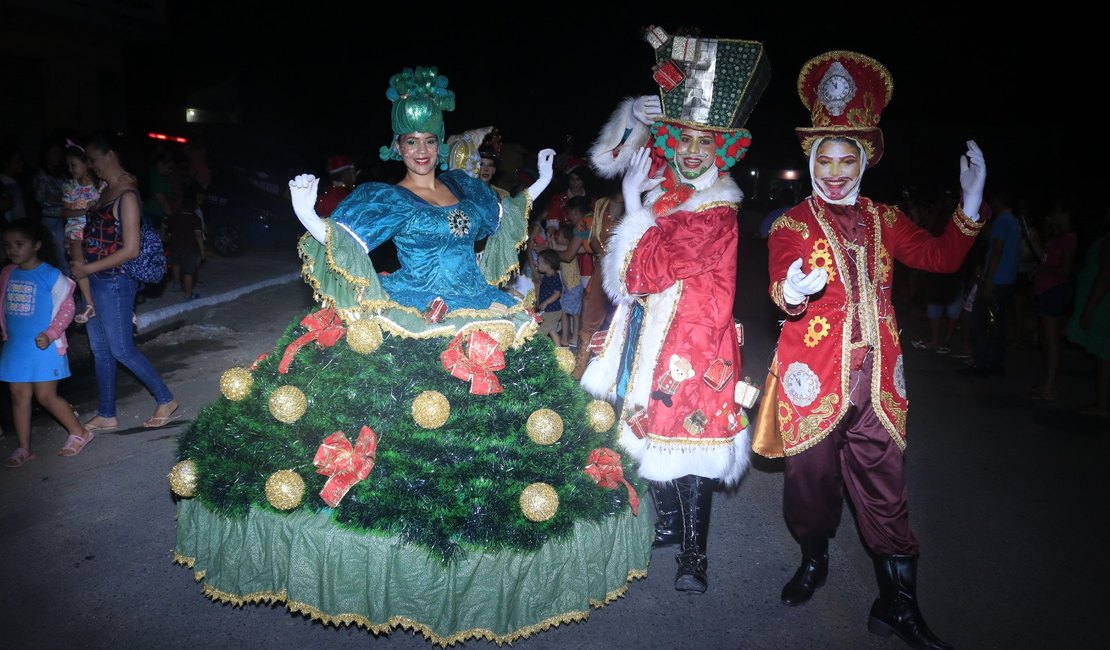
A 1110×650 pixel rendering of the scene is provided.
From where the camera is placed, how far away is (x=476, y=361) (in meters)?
3.23

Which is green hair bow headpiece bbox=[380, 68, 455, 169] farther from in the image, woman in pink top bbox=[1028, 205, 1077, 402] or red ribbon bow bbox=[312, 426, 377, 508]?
woman in pink top bbox=[1028, 205, 1077, 402]

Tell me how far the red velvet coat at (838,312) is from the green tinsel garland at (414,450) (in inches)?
39.2

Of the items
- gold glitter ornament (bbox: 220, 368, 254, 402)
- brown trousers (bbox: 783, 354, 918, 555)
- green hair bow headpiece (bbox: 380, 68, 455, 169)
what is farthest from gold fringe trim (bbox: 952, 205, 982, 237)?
gold glitter ornament (bbox: 220, 368, 254, 402)

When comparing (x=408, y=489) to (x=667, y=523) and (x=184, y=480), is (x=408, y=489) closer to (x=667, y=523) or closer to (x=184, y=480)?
(x=184, y=480)

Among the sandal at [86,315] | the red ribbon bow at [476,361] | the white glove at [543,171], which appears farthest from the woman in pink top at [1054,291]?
the sandal at [86,315]

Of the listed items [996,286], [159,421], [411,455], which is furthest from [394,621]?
[996,286]

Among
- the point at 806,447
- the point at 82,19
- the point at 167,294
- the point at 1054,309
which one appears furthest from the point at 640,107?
the point at 82,19

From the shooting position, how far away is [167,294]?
10.2 metres

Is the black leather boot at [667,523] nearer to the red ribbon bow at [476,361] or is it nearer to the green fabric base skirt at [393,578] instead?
the green fabric base skirt at [393,578]

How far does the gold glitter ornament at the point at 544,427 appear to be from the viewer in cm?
314

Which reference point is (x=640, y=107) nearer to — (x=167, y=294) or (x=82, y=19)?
(x=167, y=294)

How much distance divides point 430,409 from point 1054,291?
23.4 ft

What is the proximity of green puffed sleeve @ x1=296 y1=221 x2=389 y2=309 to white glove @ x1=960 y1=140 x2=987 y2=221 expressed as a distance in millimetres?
2754

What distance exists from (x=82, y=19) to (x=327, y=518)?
1640cm
